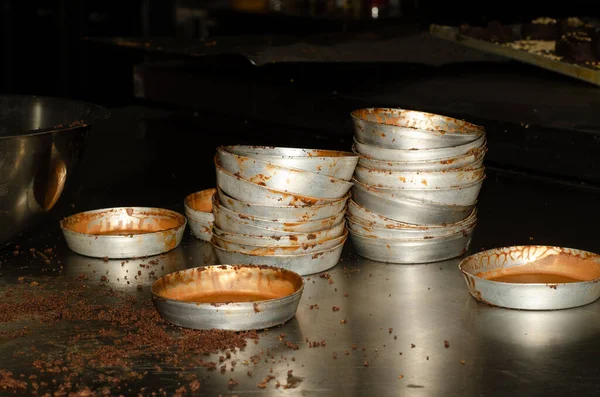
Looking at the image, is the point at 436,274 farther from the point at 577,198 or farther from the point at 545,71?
the point at 545,71

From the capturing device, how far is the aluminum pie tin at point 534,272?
2.19m

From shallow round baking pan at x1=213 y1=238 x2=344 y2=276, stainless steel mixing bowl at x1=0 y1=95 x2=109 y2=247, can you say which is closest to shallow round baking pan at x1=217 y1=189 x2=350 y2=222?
shallow round baking pan at x1=213 y1=238 x2=344 y2=276

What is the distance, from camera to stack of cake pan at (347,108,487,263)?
2.51 meters

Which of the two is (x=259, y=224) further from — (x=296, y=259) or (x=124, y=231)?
(x=124, y=231)

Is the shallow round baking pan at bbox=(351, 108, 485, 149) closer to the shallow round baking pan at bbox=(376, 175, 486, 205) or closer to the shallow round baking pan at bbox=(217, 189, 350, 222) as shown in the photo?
the shallow round baking pan at bbox=(376, 175, 486, 205)

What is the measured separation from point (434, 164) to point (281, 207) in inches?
17.2

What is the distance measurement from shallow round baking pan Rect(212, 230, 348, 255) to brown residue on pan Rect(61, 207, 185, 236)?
33 cm

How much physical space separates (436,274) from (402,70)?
214 centimetres

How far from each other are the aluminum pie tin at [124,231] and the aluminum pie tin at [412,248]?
55cm

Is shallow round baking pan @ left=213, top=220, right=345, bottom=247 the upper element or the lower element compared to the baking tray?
lower

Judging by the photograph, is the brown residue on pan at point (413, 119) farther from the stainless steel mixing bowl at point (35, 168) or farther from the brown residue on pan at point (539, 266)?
the stainless steel mixing bowl at point (35, 168)

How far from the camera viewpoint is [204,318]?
6.74ft

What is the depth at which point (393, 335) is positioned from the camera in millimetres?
2068

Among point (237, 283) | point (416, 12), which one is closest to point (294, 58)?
point (237, 283)
